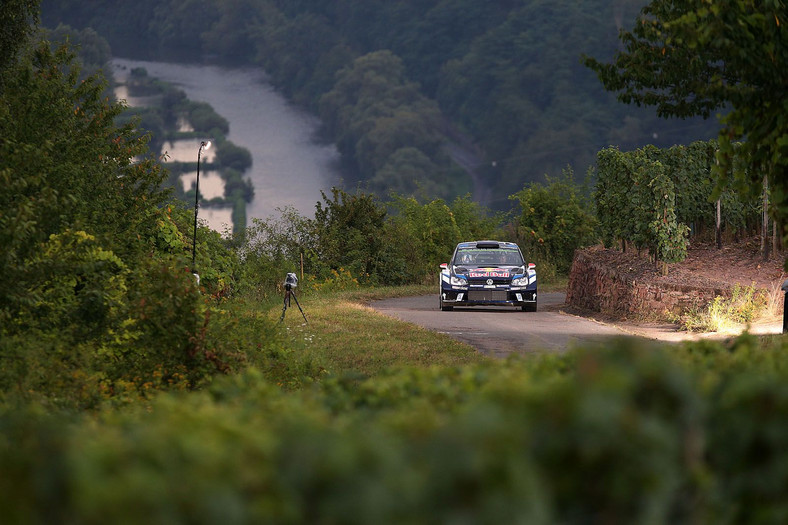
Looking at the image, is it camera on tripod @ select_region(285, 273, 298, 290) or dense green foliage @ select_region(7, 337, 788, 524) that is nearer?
dense green foliage @ select_region(7, 337, 788, 524)

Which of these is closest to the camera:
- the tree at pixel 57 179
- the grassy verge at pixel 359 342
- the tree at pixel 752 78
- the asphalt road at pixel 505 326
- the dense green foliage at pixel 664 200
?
the tree at pixel 752 78

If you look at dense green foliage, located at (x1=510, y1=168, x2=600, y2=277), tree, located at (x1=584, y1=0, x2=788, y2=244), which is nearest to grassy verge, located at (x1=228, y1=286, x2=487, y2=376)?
tree, located at (x1=584, y1=0, x2=788, y2=244)

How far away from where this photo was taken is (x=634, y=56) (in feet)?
35.7

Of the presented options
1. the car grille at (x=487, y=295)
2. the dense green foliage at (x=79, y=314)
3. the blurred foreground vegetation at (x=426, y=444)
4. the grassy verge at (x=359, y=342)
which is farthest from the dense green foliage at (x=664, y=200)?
the blurred foreground vegetation at (x=426, y=444)

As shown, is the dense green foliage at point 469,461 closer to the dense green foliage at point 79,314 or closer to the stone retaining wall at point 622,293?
the dense green foliage at point 79,314

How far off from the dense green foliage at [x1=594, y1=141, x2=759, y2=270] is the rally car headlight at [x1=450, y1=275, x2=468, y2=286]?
13.2 ft

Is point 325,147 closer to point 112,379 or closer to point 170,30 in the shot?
point 170,30

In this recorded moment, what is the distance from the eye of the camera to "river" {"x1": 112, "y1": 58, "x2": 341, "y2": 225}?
81.8 meters

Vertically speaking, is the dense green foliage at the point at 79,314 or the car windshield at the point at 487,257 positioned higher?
the car windshield at the point at 487,257

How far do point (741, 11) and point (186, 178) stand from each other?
212 feet

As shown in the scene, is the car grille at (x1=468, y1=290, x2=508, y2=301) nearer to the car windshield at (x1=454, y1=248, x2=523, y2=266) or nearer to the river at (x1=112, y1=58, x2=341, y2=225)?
the car windshield at (x1=454, y1=248, x2=523, y2=266)

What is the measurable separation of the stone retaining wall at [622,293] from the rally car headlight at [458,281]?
124 inches

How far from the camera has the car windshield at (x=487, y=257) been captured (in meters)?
23.7

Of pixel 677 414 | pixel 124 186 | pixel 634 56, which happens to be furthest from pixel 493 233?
pixel 677 414
